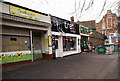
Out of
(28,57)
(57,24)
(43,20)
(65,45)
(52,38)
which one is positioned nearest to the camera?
(28,57)

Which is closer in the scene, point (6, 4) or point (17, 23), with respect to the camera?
point (6, 4)

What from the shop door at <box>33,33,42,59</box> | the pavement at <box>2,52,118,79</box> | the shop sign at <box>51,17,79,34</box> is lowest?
the pavement at <box>2,52,118,79</box>

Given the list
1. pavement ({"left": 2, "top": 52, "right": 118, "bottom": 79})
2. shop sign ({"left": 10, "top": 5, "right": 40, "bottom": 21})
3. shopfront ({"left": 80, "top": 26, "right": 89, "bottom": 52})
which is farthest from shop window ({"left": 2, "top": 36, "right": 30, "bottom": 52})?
shopfront ({"left": 80, "top": 26, "right": 89, "bottom": 52})

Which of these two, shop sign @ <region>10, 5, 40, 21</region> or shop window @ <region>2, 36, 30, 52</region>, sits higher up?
shop sign @ <region>10, 5, 40, 21</region>

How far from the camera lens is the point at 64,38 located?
1234 cm

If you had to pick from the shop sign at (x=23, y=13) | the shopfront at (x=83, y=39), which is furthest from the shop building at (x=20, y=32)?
the shopfront at (x=83, y=39)

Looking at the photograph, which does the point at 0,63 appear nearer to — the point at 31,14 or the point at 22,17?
the point at 22,17

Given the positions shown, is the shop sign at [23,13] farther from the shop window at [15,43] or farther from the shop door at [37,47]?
the shop door at [37,47]

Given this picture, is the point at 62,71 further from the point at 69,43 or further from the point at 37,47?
the point at 69,43

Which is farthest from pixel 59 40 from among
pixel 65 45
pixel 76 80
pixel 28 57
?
pixel 76 80

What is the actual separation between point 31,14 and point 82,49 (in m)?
10.9

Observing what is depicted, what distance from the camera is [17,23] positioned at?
7.30m

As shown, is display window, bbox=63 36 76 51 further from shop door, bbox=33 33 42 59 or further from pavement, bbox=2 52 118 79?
pavement, bbox=2 52 118 79

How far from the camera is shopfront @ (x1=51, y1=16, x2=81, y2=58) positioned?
1063cm
